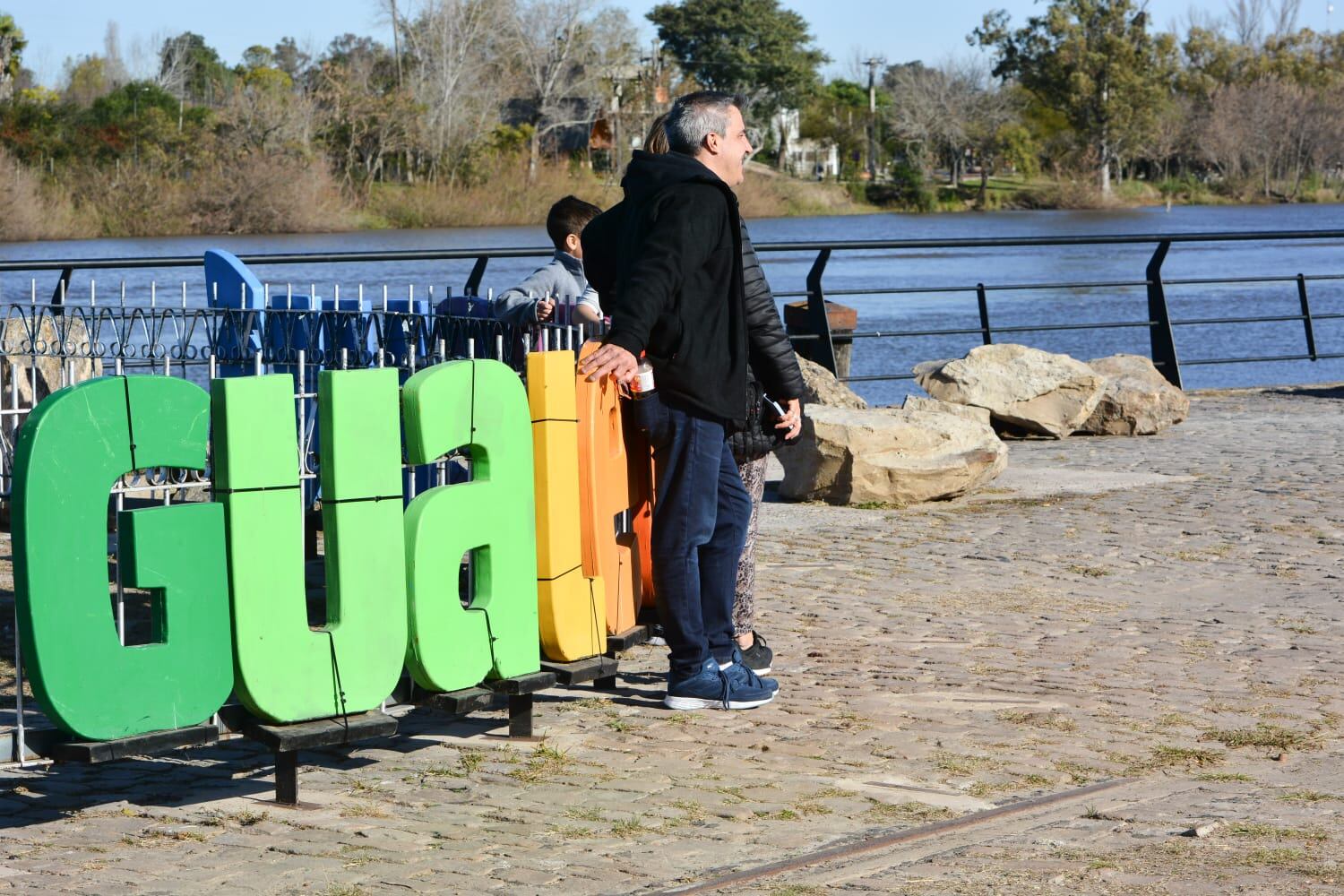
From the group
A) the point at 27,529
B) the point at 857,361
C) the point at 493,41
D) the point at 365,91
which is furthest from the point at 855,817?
the point at 493,41

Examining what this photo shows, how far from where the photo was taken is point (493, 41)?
3086 inches

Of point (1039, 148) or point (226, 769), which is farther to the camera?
point (1039, 148)

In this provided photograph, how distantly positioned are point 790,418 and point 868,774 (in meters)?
1.21

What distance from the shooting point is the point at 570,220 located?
6988 millimetres

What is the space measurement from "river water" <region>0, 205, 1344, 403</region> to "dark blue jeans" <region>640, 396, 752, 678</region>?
5528 millimetres

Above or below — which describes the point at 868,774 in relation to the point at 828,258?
below

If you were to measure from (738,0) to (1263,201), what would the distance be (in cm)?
3132

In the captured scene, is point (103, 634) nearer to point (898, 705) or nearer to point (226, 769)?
point (226, 769)

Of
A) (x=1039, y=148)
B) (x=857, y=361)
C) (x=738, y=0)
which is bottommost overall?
(x=857, y=361)

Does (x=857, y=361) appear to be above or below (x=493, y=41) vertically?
below

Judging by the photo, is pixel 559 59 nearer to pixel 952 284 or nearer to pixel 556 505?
pixel 952 284

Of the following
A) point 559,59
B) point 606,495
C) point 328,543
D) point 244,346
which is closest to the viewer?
point 328,543

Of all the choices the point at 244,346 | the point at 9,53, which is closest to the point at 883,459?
the point at 244,346

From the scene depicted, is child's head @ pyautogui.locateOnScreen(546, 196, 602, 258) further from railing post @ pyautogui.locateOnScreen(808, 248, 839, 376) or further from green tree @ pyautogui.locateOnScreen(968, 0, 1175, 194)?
green tree @ pyautogui.locateOnScreen(968, 0, 1175, 194)
